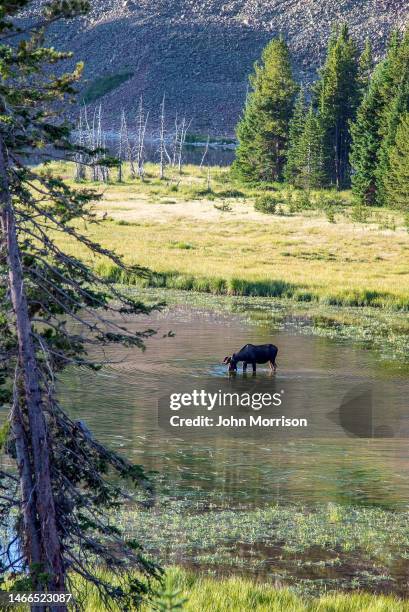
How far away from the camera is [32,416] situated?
330 inches

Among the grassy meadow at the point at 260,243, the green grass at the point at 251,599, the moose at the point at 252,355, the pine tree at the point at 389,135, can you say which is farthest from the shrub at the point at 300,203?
the green grass at the point at 251,599

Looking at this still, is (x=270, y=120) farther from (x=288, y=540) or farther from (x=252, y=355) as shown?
(x=288, y=540)

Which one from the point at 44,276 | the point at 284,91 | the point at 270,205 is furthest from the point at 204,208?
the point at 44,276

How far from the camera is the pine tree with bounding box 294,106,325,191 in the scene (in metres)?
81.3

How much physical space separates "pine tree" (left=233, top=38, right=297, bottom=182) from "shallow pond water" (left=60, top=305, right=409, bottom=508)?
60915mm

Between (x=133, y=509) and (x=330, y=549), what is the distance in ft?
10.9

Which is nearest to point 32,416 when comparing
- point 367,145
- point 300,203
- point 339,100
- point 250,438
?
point 250,438

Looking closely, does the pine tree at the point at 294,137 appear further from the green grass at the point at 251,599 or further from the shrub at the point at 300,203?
the green grass at the point at 251,599

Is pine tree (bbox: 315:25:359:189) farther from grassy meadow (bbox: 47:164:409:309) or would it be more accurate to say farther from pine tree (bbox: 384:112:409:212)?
pine tree (bbox: 384:112:409:212)

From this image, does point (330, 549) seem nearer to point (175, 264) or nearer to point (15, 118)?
point (15, 118)

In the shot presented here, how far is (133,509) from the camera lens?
650 inches

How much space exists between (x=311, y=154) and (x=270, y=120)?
31.4 ft

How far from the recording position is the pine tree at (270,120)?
89.6 meters

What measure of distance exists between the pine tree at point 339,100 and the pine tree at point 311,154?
2.90 metres
